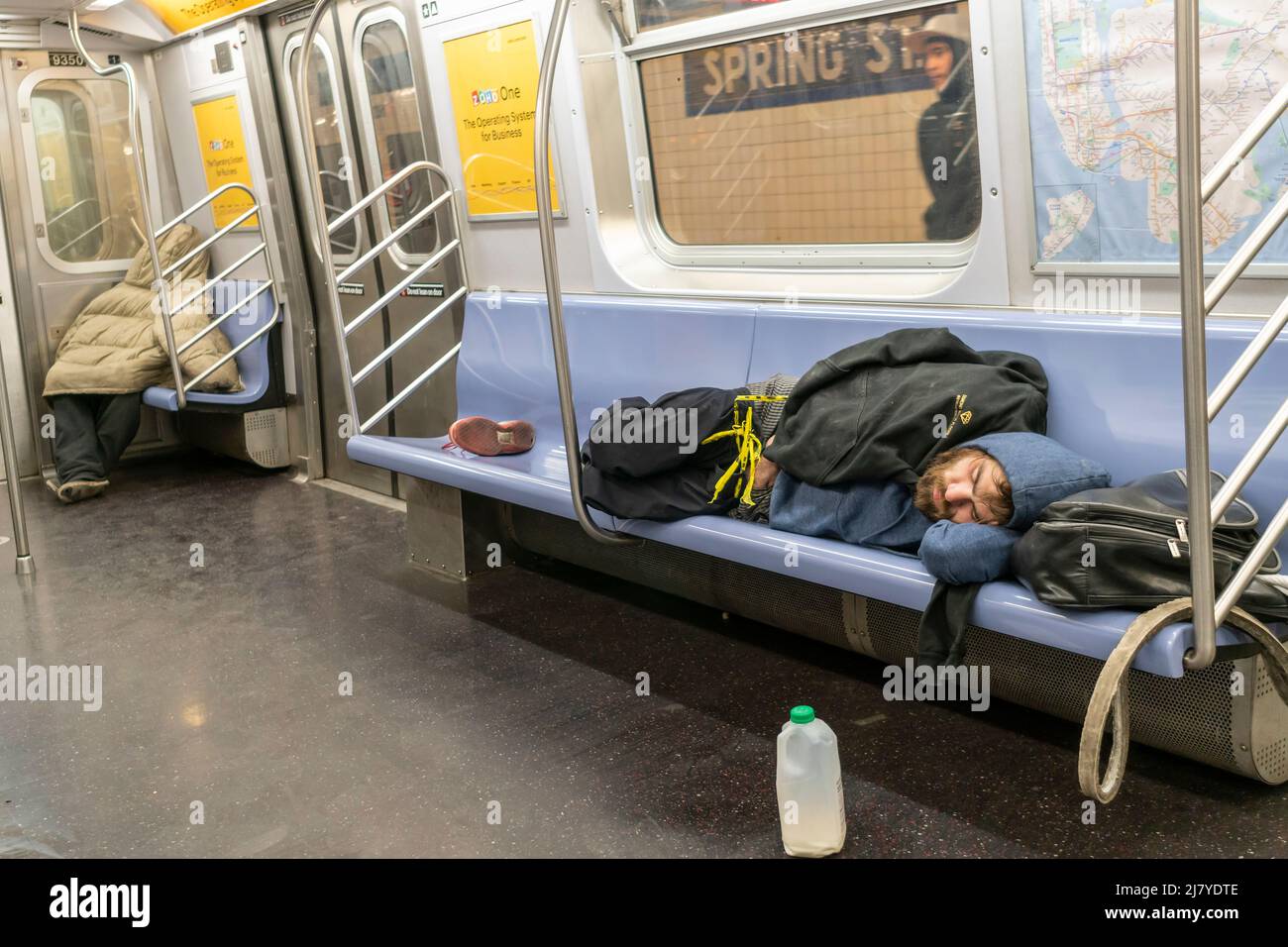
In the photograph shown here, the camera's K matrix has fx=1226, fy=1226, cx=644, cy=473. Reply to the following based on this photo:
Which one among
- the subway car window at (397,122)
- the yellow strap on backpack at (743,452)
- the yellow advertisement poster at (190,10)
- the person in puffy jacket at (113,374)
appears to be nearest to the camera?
the yellow strap on backpack at (743,452)

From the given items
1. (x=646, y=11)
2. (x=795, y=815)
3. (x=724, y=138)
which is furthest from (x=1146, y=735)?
(x=646, y=11)

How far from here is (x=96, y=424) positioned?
7.10 m

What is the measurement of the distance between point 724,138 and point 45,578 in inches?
133

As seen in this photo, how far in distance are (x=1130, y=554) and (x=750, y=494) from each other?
1.23 meters

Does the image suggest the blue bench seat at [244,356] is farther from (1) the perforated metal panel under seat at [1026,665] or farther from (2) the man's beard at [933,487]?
(2) the man's beard at [933,487]

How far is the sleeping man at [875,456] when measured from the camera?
281 centimetres

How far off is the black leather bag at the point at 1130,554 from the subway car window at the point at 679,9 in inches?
91.6

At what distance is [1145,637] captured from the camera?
2340 mm

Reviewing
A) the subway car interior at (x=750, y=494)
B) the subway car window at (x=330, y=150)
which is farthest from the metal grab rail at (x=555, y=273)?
the subway car window at (x=330, y=150)

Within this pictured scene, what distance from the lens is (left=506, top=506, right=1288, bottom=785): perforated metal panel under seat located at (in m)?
2.67

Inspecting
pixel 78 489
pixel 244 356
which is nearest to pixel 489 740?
pixel 78 489

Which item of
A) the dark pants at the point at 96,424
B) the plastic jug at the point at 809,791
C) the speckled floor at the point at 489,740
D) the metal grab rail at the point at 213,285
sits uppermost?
the metal grab rail at the point at 213,285

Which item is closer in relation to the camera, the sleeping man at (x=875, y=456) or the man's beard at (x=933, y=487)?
the sleeping man at (x=875, y=456)
